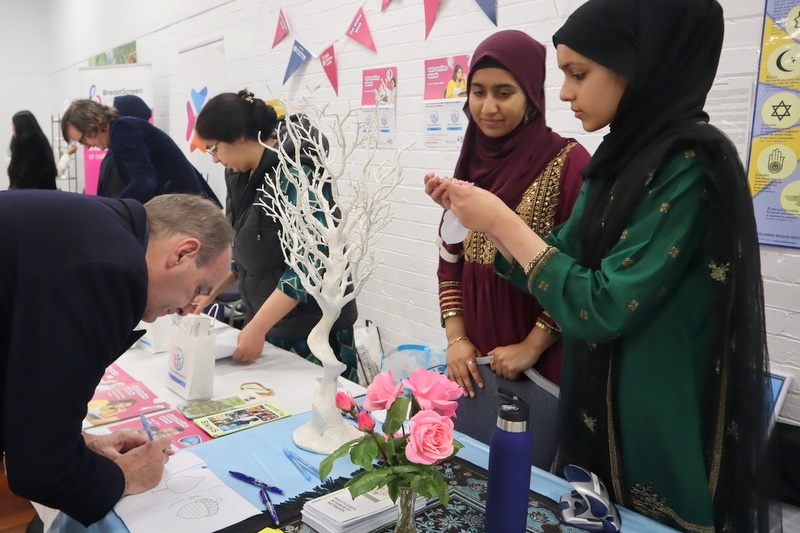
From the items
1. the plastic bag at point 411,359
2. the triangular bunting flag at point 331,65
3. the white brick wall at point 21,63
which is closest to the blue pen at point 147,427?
the plastic bag at point 411,359

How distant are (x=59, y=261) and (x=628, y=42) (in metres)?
0.96

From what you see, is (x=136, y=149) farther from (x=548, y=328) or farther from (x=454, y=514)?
(x=454, y=514)

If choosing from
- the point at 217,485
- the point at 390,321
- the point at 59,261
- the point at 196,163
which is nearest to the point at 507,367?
the point at 217,485

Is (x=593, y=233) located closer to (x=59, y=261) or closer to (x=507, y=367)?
(x=507, y=367)

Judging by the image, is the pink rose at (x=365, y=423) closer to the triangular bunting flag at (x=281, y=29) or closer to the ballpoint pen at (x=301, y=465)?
the ballpoint pen at (x=301, y=465)

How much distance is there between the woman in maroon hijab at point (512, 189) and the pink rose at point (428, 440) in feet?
1.99

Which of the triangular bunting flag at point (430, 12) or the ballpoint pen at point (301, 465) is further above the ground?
the triangular bunting flag at point (430, 12)

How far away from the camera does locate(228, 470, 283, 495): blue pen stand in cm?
104

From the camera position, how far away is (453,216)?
1276 mm

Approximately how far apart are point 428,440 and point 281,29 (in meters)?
3.46

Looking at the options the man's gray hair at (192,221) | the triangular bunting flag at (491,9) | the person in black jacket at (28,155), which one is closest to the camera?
the man's gray hair at (192,221)

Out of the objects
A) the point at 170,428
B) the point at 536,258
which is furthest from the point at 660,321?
the point at 170,428

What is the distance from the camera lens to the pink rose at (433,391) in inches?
31.8

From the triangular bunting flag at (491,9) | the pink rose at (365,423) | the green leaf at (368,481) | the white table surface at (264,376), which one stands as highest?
the triangular bunting flag at (491,9)
